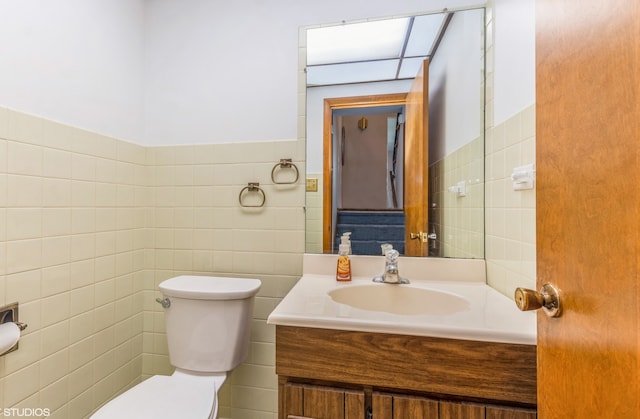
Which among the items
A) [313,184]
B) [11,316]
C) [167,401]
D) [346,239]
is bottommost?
[167,401]

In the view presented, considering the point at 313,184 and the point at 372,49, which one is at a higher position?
the point at 372,49

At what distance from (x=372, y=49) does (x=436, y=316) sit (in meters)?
1.15

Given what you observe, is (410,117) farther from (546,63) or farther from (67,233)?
(67,233)

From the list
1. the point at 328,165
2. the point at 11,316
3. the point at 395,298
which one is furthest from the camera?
the point at 328,165

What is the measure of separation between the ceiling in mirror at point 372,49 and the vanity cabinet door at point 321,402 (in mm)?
1223

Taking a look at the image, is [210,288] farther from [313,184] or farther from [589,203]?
[589,203]

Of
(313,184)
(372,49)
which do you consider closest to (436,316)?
(313,184)

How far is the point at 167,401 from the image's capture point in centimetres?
105

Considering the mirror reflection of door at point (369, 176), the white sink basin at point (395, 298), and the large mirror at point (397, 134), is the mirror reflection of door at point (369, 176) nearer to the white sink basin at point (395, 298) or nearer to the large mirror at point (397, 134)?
the large mirror at point (397, 134)

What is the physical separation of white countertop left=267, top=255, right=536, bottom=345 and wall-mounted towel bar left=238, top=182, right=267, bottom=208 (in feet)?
1.45

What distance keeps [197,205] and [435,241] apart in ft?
3.74

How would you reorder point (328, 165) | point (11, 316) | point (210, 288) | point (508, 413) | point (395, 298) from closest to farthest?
point (508, 413), point (11, 316), point (395, 298), point (210, 288), point (328, 165)

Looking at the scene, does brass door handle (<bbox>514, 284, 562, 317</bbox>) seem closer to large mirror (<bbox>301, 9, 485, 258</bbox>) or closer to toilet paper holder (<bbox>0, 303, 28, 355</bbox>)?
large mirror (<bbox>301, 9, 485, 258</bbox>)

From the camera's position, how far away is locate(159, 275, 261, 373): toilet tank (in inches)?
48.9
